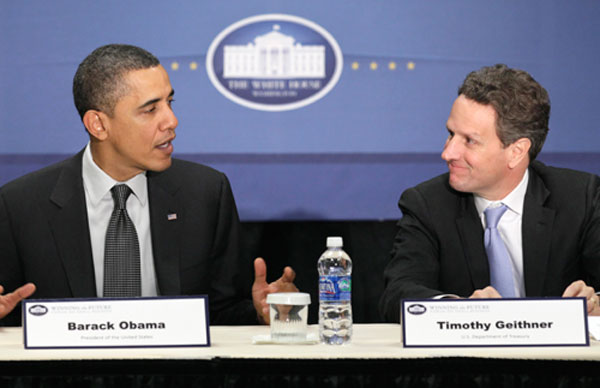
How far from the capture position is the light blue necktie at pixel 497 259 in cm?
237

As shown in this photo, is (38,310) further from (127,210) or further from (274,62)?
(274,62)

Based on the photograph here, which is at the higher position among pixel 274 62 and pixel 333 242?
pixel 274 62

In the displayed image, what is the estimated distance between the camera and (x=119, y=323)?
64.1 inches

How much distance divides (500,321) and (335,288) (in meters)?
0.40

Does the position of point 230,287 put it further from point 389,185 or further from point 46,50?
point 46,50

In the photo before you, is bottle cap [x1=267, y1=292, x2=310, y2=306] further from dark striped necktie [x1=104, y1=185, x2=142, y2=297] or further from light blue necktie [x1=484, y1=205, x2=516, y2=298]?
light blue necktie [x1=484, y1=205, x2=516, y2=298]

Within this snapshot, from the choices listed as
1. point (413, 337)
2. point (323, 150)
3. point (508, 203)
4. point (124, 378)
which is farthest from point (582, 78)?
point (124, 378)

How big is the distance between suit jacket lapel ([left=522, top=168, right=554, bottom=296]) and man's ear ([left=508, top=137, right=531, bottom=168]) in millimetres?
143

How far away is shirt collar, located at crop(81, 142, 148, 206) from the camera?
7.90 feet

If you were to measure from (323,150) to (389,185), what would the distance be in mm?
316

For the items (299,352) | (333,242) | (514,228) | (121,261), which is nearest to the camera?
(299,352)

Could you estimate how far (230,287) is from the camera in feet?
8.29

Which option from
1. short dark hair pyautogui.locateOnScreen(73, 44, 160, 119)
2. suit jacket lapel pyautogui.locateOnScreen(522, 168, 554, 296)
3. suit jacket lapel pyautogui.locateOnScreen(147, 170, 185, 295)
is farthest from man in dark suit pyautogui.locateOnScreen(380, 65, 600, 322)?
short dark hair pyautogui.locateOnScreen(73, 44, 160, 119)

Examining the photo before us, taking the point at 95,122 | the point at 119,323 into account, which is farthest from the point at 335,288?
the point at 95,122
